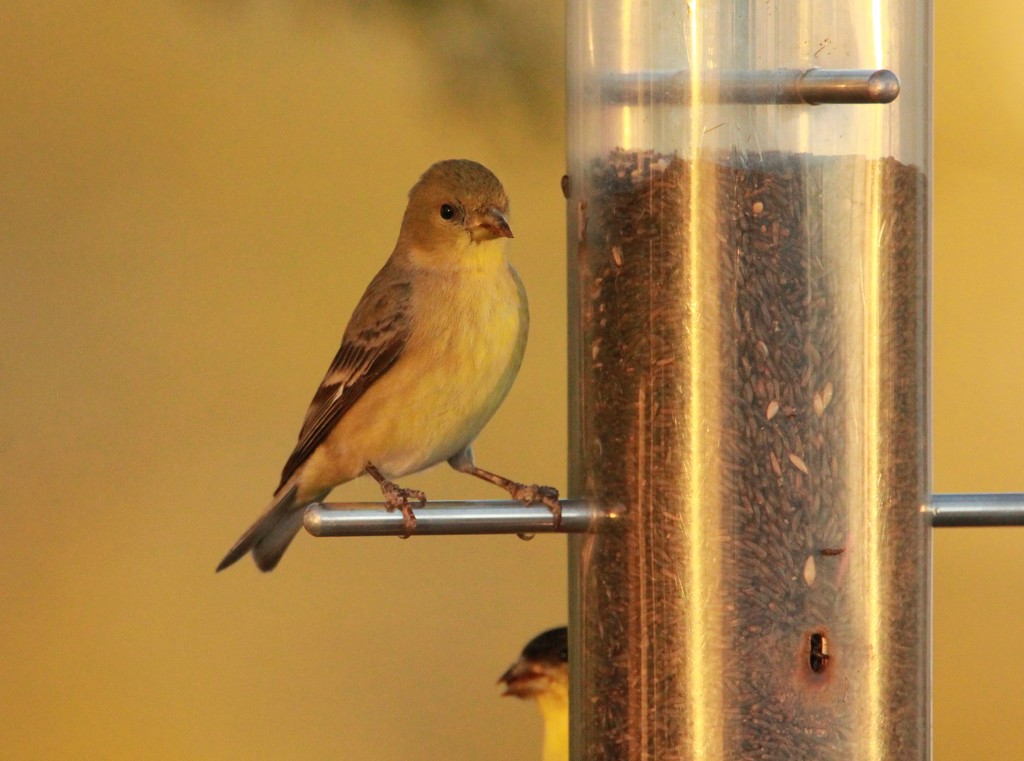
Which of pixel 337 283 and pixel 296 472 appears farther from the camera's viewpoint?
pixel 337 283

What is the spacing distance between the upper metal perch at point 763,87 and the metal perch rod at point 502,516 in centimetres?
74

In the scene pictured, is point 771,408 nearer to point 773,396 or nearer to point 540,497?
point 773,396

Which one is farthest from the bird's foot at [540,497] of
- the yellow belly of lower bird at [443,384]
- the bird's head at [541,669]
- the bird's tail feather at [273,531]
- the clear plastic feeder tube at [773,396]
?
the bird's head at [541,669]

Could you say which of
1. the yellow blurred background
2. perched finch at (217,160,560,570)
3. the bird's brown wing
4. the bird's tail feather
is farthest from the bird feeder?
the yellow blurred background

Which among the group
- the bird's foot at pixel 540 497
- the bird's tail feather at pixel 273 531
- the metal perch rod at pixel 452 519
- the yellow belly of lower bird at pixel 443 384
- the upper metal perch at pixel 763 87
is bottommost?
the bird's tail feather at pixel 273 531

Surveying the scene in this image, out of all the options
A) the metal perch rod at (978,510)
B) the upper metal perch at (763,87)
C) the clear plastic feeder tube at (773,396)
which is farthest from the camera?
the metal perch rod at (978,510)

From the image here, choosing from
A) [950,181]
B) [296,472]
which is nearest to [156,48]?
[950,181]

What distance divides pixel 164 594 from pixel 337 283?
202 cm

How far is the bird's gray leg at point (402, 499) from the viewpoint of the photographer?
9.77 feet

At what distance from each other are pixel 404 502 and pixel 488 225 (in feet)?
3.34

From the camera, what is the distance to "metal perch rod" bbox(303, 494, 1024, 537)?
298cm

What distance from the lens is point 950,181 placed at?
9461 millimetres

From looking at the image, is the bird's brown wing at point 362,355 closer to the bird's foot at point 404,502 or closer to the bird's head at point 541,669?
the bird's foot at point 404,502

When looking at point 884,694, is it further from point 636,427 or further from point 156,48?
point 156,48
